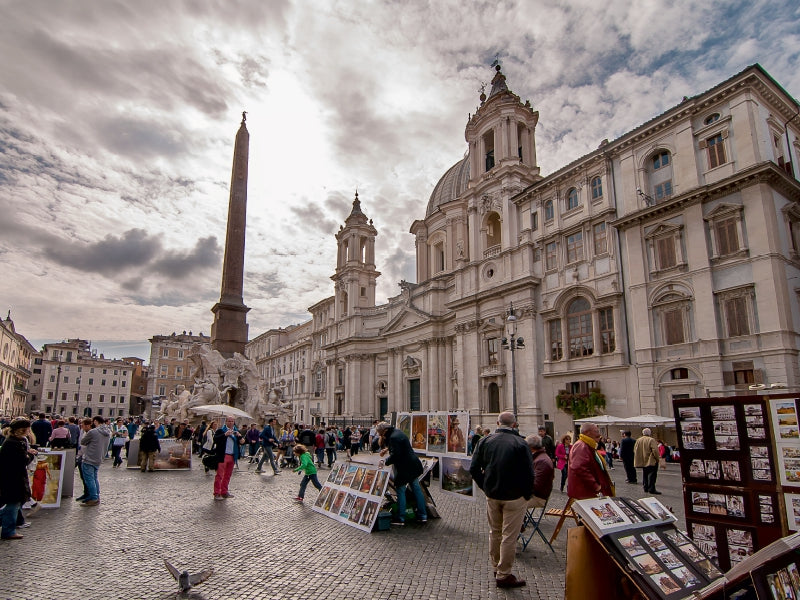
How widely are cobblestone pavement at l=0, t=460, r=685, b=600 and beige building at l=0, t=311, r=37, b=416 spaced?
59.4 m

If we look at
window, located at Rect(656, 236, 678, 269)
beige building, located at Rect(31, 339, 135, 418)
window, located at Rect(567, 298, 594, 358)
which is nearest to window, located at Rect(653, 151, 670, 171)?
window, located at Rect(656, 236, 678, 269)

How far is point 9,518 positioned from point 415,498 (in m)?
6.43

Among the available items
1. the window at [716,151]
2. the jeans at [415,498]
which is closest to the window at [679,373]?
the window at [716,151]

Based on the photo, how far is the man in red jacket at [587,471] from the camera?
21.4 feet

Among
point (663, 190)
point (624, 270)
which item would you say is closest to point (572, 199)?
point (663, 190)

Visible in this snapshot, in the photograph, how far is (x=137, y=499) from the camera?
11.4 metres

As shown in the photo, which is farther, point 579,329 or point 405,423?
point 579,329

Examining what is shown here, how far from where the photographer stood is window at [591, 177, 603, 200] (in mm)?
28245

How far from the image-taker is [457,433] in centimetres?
1056

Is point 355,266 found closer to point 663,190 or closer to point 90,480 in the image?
point 663,190

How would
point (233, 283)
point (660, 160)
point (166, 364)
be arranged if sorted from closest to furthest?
point (660, 160), point (233, 283), point (166, 364)

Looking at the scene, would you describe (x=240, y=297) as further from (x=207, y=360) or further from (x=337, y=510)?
(x=337, y=510)

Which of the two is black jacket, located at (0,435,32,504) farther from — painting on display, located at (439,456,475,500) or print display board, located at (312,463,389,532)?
painting on display, located at (439,456,475,500)

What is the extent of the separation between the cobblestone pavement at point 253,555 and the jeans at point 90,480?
0.32m
